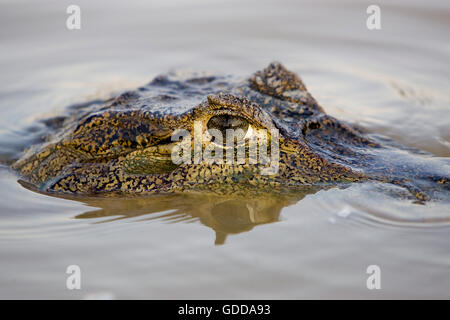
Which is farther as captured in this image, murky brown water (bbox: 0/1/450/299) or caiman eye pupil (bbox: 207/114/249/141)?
caiman eye pupil (bbox: 207/114/249/141)

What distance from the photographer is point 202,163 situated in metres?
4.30

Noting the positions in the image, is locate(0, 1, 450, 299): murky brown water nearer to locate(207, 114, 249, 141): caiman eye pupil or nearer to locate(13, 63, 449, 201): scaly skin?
locate(13, 63, 449, 201): scaly skin

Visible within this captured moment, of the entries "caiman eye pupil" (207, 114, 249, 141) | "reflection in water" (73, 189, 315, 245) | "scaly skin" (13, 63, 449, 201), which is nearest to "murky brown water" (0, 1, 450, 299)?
"reflection in water" (73, 189, 315, 245)

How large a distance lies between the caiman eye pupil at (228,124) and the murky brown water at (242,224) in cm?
60

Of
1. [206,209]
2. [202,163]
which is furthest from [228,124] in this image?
[206,209]

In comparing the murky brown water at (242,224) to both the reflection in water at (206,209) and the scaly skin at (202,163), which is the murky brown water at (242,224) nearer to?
the reflection in water at (206,209)

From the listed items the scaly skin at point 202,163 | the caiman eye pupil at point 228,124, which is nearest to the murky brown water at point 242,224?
the scaly skin at point 202,163

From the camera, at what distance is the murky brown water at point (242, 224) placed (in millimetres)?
3477

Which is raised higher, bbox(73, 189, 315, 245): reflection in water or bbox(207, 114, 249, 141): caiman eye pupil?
bbox(207, 114, 249, 141): caiman eye pupil

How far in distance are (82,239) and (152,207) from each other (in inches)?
25.8

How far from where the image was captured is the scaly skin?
416 cm

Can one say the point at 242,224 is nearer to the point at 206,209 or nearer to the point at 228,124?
the point at 206,209
